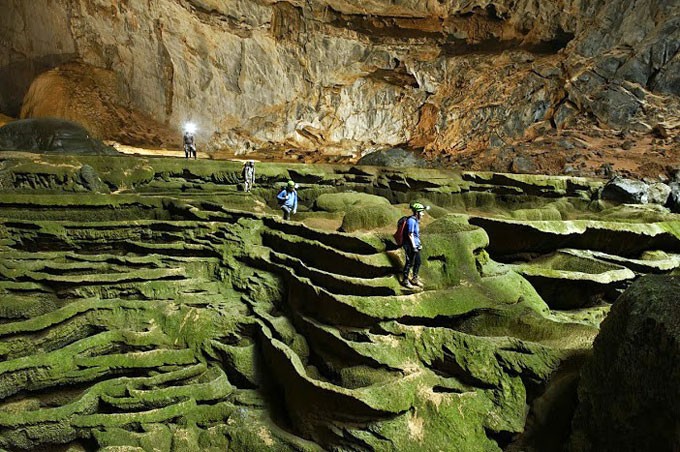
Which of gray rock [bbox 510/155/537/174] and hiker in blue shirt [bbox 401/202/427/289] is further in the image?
gray rock [bbox 510/155/537/174]

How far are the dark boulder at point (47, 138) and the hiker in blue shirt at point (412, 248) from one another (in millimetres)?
10865

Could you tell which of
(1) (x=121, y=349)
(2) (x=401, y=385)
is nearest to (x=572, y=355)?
(2) (x=401, y=385)

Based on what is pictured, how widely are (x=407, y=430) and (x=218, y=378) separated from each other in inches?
131

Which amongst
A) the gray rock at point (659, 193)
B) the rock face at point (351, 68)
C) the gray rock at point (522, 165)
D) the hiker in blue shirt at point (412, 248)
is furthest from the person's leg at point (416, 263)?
Result: the rock face at point (351, 68)

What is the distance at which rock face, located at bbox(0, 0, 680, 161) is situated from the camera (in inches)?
671

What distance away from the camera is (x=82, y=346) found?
6582mm

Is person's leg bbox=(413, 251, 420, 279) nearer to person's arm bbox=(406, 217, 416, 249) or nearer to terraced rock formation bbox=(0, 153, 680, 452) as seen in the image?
person's arm bbox=(406, 217, 416, 249)

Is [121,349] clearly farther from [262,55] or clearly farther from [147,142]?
[262,55]

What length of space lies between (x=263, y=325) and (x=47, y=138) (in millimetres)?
10204

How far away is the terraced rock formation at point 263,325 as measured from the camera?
5.51m

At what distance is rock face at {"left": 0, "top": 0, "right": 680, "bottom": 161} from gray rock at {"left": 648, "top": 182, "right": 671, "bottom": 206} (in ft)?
16.5

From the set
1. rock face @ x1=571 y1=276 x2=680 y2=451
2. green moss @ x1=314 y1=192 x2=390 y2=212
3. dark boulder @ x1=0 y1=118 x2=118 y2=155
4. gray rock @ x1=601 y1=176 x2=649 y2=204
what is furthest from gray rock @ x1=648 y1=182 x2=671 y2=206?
dark boulder @ x1=0 y1=118 x2=118 y2=155

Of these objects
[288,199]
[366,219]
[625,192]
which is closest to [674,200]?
[625,192]

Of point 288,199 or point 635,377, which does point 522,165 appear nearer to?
point 288,199
